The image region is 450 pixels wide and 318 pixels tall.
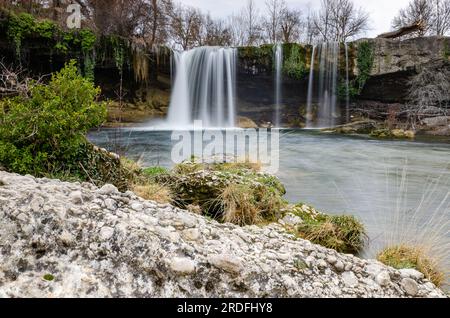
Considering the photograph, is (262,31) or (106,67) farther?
(262,31)

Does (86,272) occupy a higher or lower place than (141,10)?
lower

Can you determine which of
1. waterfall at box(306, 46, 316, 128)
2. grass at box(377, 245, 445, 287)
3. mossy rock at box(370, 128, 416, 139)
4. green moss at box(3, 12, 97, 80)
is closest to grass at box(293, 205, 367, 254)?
grass at box(377, 245, 445, 287)

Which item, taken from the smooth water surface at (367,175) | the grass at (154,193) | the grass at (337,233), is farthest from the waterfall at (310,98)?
the grass at (154,193)

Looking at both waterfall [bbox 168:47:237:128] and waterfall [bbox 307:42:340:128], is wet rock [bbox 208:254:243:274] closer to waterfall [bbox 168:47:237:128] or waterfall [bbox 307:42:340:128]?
waterfall [bbox 168:47:237:128]

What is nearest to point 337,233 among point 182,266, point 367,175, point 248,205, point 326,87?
point 248,205

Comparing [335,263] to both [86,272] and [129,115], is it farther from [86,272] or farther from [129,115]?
[129,115]

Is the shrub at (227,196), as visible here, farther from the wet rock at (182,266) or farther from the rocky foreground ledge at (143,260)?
the wet rock at (182,266)

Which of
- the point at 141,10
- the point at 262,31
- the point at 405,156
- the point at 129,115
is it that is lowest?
the point at 405,156

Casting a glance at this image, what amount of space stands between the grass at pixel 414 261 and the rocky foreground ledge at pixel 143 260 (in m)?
0.65

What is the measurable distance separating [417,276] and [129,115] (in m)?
18.0

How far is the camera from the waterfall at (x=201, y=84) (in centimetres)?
1991

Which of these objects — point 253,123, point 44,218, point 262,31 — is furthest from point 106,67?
point 262,31
